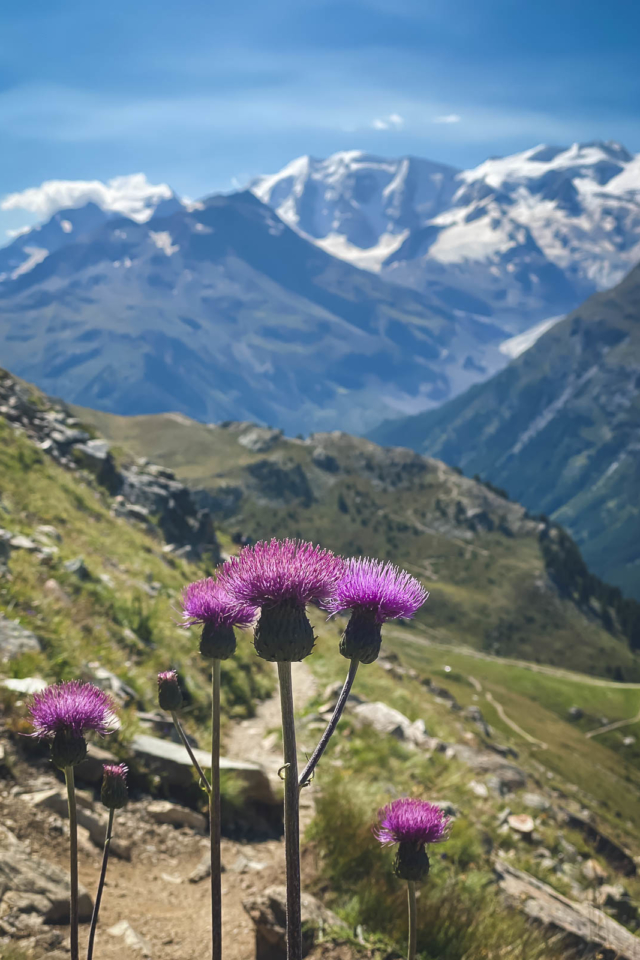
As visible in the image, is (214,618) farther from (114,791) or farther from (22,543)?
(22,543)

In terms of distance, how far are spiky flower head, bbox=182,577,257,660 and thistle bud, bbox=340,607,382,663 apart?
2.21ft

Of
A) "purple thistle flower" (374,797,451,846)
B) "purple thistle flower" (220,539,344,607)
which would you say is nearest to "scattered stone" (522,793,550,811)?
"purple thistle flower" (374,797,451,846)

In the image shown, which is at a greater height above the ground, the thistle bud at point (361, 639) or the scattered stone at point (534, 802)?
the scattered stone at point (534, 802)

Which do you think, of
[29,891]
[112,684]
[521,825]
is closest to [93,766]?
[112,684]

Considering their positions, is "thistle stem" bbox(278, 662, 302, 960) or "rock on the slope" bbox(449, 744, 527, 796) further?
"rock on the slope" bbox(449, 744, 527, 796)

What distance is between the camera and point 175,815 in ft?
30.8

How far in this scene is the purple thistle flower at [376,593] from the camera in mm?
4039

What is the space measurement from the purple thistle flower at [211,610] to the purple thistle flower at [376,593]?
2.42ft

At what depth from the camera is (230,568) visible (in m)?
3.87

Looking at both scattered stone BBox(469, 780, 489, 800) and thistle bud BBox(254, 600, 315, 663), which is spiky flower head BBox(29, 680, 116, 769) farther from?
scattered stone BBox(469, 780, 489, 800)

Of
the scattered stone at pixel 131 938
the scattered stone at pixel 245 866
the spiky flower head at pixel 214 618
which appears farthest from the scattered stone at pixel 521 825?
the spiky flower head at pixel 214 618

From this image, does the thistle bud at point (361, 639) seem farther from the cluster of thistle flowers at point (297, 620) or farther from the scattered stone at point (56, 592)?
the scattered stone at point (56, 592)

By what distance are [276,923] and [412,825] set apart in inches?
110

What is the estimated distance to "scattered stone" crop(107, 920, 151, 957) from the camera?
19.5 ft
